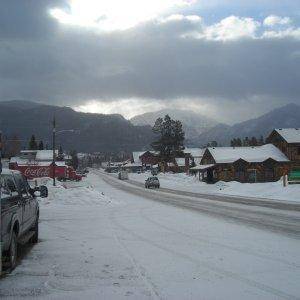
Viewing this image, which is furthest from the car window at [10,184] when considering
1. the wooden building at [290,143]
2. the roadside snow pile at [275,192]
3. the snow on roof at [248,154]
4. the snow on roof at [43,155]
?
the snow on roof at [43,155]

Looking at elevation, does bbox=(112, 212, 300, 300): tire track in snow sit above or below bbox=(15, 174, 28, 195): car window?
below

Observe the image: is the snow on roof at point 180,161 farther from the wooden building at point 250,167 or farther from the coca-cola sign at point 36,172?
the coca-cola sign at point 36,172

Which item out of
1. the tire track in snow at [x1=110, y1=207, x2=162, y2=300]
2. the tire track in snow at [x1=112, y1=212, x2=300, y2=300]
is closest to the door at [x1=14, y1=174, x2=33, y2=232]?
the tire track in snow at [x1=110, y1=207, x2=162, y2=300]

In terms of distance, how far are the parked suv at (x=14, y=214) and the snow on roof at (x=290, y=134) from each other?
7240 cm

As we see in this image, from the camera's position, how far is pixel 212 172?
84.2 meters

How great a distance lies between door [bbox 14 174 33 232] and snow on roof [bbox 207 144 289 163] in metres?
69.4

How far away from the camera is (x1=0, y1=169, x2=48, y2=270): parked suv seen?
943 cm

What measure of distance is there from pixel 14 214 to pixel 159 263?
3.05 metres

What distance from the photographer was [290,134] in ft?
278

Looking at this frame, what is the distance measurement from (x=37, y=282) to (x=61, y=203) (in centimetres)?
2253

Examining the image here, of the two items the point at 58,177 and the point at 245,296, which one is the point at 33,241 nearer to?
the point at 245,296

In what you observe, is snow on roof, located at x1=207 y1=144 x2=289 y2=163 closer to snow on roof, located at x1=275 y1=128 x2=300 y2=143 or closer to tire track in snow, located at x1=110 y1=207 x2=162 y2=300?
snow on roof, located at x1=275 y1=128 x2=300 y2=143

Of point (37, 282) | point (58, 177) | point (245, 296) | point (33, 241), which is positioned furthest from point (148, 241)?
point (58, 177)

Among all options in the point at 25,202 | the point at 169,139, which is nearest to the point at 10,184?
the point at 25,202
